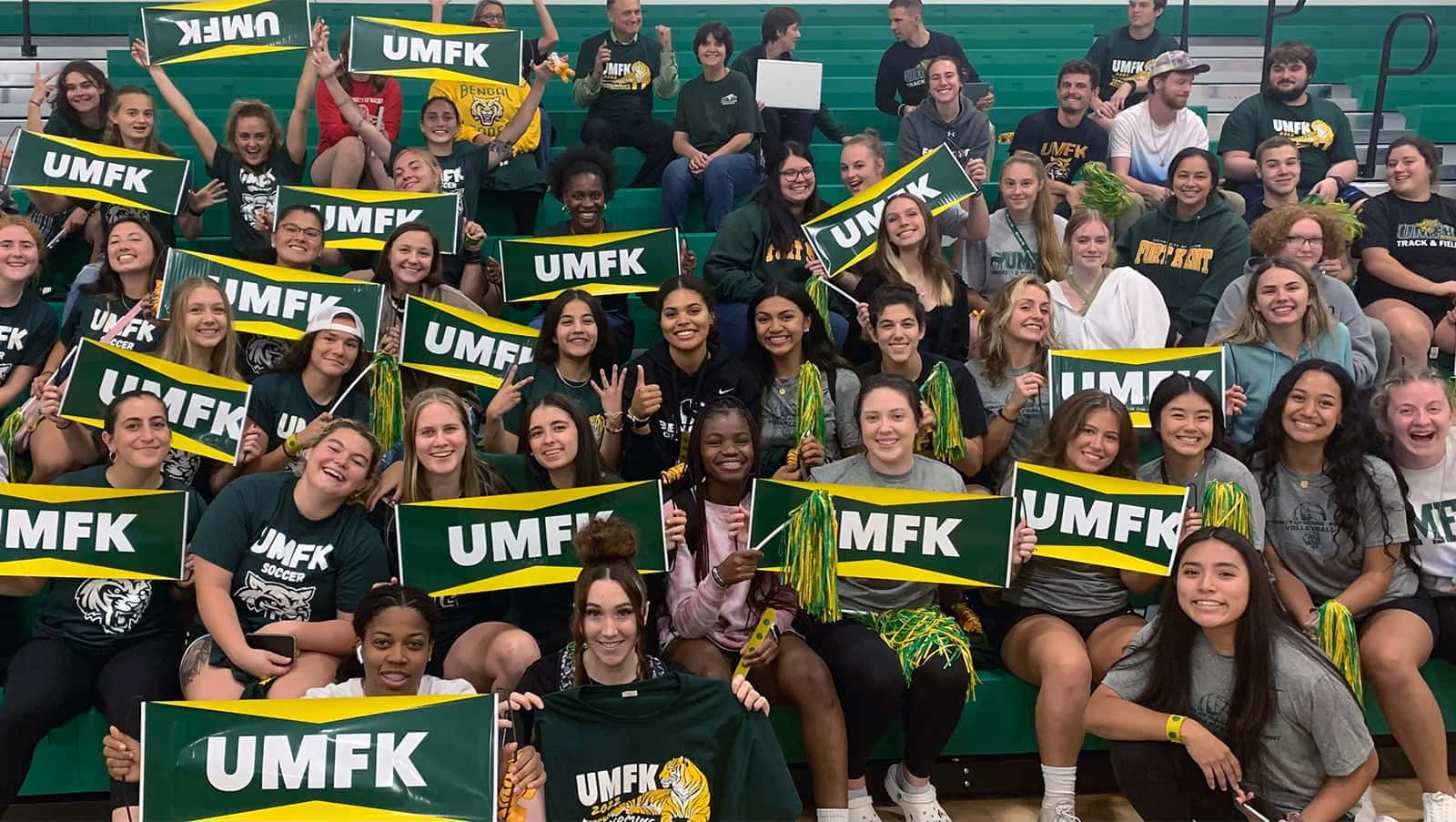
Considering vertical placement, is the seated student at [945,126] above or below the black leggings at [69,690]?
above

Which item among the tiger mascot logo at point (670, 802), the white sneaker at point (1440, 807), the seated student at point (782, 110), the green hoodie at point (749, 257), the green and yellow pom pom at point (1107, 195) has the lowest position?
the white sneaker at point (1440, 807)

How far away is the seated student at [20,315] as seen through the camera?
4906 mm

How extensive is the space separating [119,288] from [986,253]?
294cm

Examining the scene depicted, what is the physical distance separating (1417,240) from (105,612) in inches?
178

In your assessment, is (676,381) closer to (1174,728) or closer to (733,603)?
(733,603)

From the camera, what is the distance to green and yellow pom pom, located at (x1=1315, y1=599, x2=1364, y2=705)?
362 centimetres

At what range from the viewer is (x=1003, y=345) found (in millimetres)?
4629

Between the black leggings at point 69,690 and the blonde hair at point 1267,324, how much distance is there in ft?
10.3

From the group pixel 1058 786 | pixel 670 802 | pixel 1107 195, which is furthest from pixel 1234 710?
pixel 1107 195

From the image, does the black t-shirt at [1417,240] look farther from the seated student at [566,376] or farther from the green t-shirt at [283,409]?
the green t-shirt at [283,409]

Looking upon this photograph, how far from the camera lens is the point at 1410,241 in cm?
562

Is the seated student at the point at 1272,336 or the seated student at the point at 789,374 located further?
the seated student at the point at 1272,336

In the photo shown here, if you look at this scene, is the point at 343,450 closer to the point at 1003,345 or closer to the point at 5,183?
the point at 1003,345

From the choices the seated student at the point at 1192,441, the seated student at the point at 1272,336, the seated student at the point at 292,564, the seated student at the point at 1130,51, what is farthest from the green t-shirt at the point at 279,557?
the seated student at the point at 1130,51
